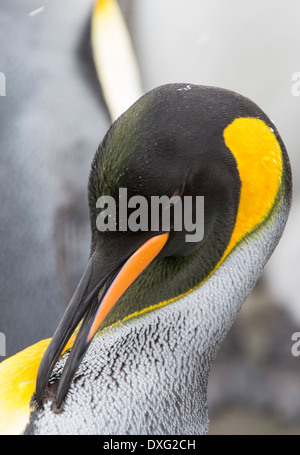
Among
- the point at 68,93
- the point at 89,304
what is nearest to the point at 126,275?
the point at 89,304

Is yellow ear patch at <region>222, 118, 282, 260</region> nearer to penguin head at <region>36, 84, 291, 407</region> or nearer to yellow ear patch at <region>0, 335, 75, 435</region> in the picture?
penguin head at <region>36, 84, 291, 407</region>

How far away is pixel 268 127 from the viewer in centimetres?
58

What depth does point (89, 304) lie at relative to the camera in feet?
1.79

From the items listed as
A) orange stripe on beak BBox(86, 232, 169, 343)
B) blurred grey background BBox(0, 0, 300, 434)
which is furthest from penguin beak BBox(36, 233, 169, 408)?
blurred grey background BBox(0, 0, 300, 434)

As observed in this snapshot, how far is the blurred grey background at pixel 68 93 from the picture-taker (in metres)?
0.96

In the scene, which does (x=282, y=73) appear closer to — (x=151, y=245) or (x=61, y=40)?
(x=61, y=40)

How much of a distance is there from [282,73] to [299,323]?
1.51ft

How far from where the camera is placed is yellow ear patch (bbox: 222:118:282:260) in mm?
557

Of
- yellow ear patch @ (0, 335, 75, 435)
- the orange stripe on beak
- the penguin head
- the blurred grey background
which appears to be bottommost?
yellow ear patch @ (0, 335, 75, 435)

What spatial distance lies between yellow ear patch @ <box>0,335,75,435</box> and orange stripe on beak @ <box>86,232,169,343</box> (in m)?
0.10

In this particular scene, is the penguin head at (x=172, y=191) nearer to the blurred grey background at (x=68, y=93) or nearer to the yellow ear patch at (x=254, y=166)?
the yellow ear patch at (x=254, y=166)

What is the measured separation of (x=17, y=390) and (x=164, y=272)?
0.59ft

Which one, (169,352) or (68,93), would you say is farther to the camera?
(68,93)

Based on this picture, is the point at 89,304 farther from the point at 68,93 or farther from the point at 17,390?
the point at 68,93
